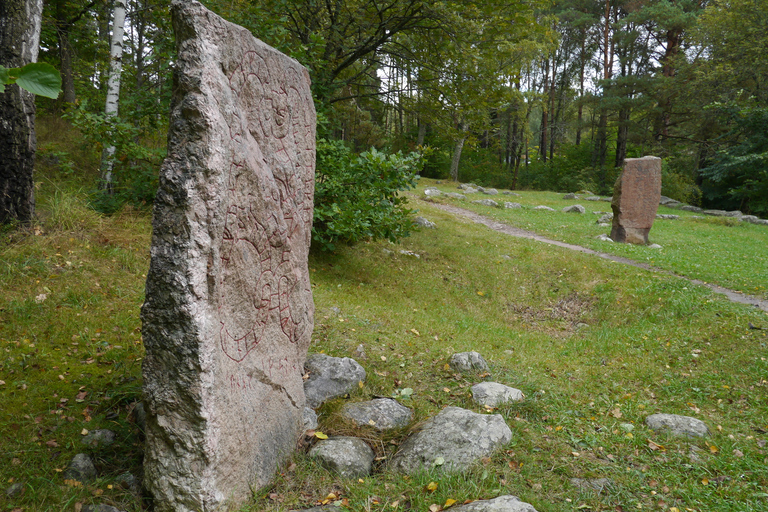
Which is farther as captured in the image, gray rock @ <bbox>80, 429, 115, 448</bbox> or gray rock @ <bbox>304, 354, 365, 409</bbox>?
gray rock @ <bbox>304, 354, 365, 409</bbox>

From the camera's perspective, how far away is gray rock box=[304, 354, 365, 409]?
4.46m

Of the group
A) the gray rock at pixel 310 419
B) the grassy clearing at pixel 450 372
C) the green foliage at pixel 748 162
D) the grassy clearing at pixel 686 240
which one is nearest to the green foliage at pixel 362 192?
the grassy clearing at pixel 450 372

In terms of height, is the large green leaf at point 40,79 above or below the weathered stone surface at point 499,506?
above

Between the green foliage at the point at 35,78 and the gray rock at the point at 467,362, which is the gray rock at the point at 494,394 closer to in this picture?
the gray rock at the point at 467,362

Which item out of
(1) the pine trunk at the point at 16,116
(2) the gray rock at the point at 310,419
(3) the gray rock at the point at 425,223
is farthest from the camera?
(3) the gray rock at the point at 425,223

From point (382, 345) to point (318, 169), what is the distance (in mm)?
3540

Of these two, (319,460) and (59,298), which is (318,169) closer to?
(59,298)

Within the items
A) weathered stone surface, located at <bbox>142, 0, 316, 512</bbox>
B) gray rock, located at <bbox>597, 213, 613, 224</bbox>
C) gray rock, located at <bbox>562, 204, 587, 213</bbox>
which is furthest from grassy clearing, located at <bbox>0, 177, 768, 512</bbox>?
gray rock, located at <bbox>562, 204, 587, 213</bbox>

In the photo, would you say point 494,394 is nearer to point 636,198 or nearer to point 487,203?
point 636,198

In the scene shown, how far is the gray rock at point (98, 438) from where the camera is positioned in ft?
11.3

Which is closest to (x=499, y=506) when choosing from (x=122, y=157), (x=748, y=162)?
(x=122, y=157)

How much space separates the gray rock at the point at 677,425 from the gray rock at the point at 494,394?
1.27m

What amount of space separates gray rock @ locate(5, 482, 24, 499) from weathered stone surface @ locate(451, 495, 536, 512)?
2693 millimetres

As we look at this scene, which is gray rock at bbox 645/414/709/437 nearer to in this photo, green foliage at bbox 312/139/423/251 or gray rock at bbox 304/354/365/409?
gray rock at bbox 304/354/365/409
